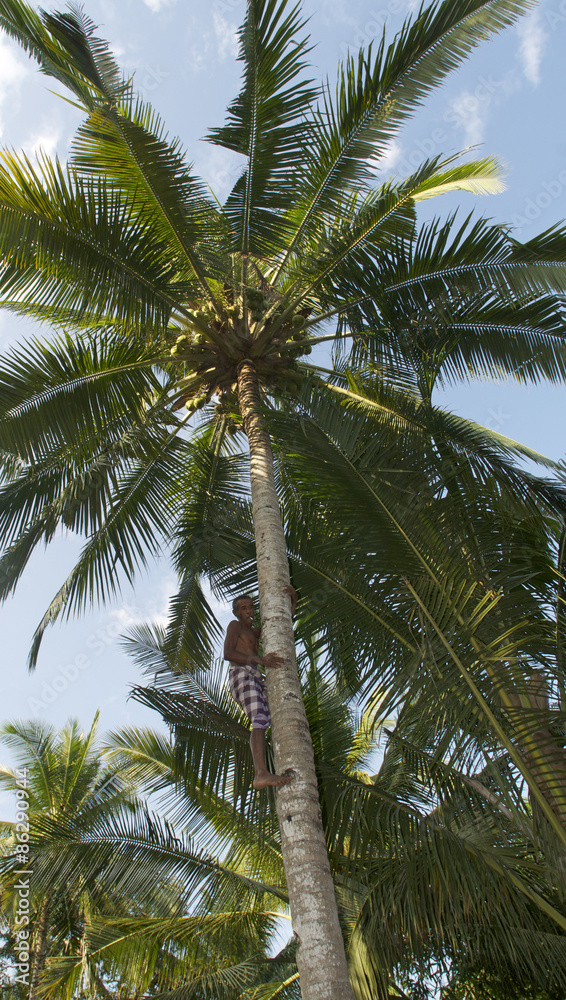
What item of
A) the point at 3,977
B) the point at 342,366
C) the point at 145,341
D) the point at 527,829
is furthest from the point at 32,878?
the point at 3,977

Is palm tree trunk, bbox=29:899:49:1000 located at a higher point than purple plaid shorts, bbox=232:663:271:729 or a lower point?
lower

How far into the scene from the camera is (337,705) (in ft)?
26.5

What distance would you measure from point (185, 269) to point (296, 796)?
550cm

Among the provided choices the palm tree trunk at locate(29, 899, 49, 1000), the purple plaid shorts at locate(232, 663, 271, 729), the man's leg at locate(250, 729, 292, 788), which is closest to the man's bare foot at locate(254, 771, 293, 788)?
the man's leg at locate(250, 729, 292, 788)

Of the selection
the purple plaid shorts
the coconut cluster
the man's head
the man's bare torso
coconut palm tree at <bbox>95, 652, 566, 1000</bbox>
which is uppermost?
the coconut cluster

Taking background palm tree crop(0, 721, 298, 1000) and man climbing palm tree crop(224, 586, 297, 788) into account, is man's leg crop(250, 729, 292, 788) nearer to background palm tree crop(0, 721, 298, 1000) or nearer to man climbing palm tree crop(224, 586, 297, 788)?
man climbing palm tree crop(224, 586, 297, 788)

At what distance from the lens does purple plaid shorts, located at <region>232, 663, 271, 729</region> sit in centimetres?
488

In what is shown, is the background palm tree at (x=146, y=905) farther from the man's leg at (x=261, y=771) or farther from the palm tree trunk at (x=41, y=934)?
the man's leg at (x=261, y=771)

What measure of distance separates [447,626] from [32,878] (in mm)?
4990

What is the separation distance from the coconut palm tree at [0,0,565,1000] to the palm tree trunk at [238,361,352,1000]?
2.8 inches

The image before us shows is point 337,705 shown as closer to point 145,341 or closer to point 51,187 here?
point 145,341

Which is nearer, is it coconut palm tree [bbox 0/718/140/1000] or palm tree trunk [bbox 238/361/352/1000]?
palm tree trunk [bbox 238/361/352/1000]

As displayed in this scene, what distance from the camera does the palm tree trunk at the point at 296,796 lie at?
11.4ft

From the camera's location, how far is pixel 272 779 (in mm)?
4230
